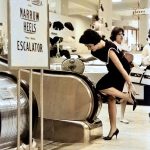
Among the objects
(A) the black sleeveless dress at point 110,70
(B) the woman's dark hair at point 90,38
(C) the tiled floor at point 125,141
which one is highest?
(B) the woman's dark hair at point 90,38

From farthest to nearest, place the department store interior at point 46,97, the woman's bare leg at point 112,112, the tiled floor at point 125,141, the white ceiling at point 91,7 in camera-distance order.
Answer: the white ceiling at point 91,7 → the woman's bare leg at point 112,112 → the tiled floor at point 125,141 → the department store interior at point 46,97

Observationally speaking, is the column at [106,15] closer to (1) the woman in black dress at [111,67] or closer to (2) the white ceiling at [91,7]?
(2) the white ceiling at [91,7]

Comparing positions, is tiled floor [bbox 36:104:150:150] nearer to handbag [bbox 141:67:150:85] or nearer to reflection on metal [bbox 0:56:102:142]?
reflection on metal [bbox 0:56:102:142]

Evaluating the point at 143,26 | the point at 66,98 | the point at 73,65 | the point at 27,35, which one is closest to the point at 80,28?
the point at 143,26

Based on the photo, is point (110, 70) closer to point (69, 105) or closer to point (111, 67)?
point (111, 67)

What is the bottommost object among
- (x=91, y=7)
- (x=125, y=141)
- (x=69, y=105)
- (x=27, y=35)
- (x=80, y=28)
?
(x=125, y=141)

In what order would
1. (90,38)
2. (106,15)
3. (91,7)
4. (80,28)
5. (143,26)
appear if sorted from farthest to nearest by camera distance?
(91,7) < (80,28) < (143,26) < (106,15) < (90,38)

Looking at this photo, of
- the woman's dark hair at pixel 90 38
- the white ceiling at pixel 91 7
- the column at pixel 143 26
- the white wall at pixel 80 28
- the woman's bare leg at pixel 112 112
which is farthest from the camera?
the white ceiling at pixel 91 7

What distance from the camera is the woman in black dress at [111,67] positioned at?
17.2 ft

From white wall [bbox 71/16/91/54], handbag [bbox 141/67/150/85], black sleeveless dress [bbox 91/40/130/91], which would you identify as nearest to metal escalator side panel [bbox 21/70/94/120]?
black sleeveless dress [bbox 91/40/130/91]

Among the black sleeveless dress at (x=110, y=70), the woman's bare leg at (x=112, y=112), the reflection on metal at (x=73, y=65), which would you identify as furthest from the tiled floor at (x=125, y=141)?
the reflection on metal at (x=73, y=65)

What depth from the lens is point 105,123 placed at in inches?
267

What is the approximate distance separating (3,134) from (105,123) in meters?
2.95

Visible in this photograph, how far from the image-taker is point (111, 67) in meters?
5.38
